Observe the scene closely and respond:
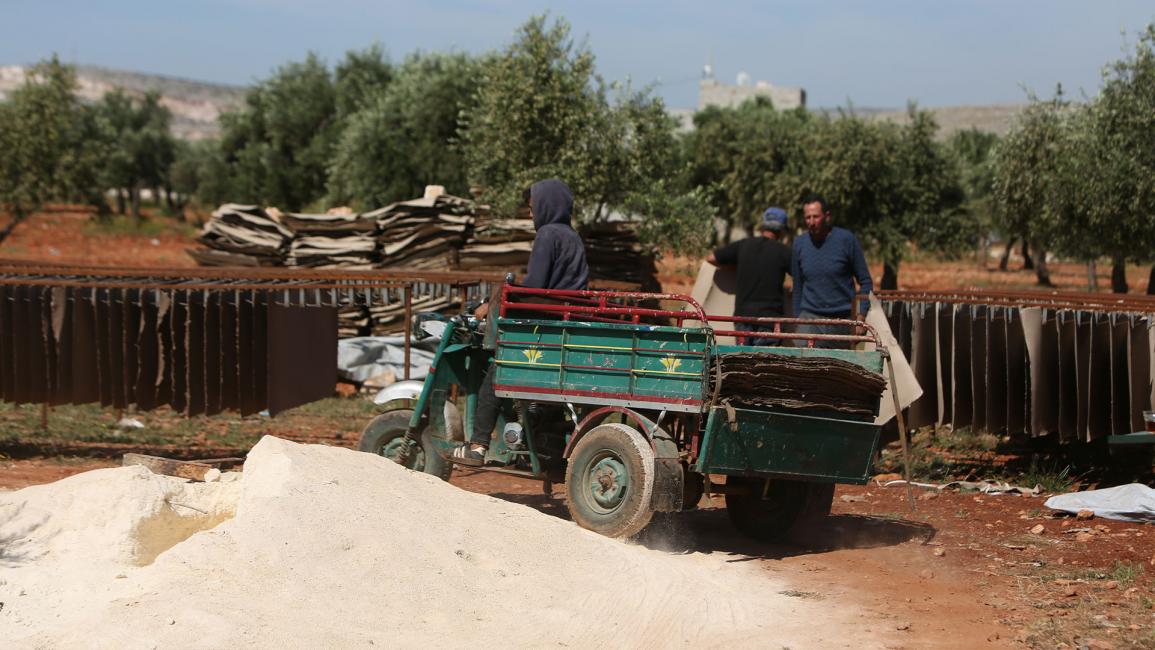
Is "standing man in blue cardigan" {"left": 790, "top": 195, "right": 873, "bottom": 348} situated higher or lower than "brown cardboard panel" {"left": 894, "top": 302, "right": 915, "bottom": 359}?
higher

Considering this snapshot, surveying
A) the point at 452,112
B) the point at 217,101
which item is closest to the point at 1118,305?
the point at 452,112

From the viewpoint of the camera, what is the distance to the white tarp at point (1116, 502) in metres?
8.81

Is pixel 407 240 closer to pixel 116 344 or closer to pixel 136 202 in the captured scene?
pixel 116 344

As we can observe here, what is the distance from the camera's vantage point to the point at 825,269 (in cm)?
979

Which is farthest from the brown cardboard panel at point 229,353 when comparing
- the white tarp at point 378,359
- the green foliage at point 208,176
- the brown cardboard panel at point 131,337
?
the green foliage at point 208,176

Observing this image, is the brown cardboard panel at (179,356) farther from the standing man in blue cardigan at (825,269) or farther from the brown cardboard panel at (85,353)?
the standing man in blue cardigan at (825,269)

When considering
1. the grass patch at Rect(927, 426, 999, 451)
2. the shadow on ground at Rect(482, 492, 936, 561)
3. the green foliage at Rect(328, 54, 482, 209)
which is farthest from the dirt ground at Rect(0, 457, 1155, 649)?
the green foliage at Rect(328, 54, 482, 209)

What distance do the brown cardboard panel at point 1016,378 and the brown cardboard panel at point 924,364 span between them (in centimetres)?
79

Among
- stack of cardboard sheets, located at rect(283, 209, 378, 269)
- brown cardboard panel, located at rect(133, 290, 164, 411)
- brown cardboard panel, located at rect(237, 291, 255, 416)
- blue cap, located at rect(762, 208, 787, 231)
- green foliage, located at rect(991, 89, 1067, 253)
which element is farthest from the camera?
green foliage, located at rect(991, 89, 1067, 253)

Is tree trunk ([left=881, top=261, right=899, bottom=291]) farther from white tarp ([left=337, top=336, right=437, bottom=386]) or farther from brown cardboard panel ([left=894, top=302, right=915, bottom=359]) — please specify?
brown cardboard panel ([left=894, top=302, right=915, bottom=359])

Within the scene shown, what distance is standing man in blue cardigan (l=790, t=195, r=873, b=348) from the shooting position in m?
9.76

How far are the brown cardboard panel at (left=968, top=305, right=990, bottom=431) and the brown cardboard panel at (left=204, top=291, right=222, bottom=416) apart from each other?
6545 millimetres

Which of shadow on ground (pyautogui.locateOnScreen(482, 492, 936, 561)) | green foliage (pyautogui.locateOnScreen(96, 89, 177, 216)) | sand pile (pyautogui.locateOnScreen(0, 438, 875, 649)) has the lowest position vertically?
shadow on ground (pyautogui.locateOnScreen(482, 492, 936, 561))

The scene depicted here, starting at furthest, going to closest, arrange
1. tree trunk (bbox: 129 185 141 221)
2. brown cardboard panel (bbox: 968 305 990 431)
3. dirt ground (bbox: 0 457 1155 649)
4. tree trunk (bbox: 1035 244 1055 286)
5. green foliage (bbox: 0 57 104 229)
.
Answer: tree trunk (bbox: 129 185 141 221) → tree trunk (bbox: 1035 244 1055 286) → green foliage (bbox: 0 57 104 229) → brown cardboard panel (bbox: 968 305 990 431) → dirt ground (bbox: 0 457 1155 649)
